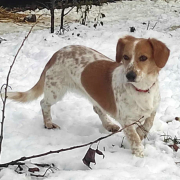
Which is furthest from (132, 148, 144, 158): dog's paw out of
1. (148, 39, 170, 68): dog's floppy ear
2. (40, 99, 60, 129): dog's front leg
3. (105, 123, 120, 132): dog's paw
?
(40, 99, 60, 129): dog's front leg

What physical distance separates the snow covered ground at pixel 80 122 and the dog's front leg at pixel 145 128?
0.08 metres

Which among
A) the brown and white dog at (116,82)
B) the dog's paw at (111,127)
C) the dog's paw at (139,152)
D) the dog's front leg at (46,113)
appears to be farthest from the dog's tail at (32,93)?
the dog's paw at (139,152)

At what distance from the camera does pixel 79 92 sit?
13.9 feet

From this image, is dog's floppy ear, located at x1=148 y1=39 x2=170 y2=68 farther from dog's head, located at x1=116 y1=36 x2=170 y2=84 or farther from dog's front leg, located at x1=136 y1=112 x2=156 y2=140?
dog's front leg, located at x1=136 y1=112 x2=156 y2=140

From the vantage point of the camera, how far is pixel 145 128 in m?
3.80

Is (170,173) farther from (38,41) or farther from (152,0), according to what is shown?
(152,0)

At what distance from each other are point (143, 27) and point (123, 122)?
460cm

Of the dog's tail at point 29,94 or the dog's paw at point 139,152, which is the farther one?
the dog's tail at point 29,94

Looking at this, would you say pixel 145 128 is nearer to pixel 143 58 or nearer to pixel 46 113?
pixel 143 58

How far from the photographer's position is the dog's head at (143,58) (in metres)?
3.26

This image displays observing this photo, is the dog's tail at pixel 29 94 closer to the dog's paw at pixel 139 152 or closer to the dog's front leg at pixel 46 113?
the dog's front leg at pixel 46 113

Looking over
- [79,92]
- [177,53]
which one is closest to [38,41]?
[177,53]

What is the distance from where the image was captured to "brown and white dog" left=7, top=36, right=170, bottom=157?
3.33m

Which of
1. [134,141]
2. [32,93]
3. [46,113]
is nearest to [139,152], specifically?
[134,141]
